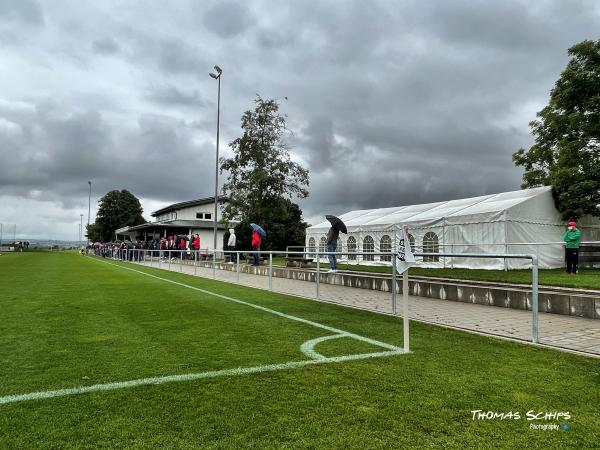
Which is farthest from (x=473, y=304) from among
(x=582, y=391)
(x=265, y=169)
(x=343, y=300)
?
(x=265, y=169)

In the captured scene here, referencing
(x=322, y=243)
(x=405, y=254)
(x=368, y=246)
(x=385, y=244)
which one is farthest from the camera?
(x=322, y=243)

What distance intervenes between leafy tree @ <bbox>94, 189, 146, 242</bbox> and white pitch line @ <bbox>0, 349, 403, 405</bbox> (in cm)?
9305

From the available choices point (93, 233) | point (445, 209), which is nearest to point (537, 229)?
point (445, 209)

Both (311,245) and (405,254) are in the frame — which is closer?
(405,254)

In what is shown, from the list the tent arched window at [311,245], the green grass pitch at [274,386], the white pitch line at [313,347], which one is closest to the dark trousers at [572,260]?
the green grass pitch at [274,386]

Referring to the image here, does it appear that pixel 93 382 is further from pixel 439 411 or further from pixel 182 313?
pixel 182 313

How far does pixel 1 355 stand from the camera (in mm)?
4617

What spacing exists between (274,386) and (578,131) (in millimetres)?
23722

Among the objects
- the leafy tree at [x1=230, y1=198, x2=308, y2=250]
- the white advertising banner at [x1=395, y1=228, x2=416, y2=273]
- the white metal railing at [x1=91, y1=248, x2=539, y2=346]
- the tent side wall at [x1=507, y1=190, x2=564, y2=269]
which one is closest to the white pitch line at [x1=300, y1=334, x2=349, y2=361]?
the white metal railing at [x1=91, y1=248, x2=539, y2=346]

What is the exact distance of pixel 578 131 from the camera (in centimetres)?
2181

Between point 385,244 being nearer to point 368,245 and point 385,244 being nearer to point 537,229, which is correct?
point 368,245

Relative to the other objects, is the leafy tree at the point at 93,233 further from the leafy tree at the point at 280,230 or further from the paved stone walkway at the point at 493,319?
the paved stone walkway at the point at 493,319

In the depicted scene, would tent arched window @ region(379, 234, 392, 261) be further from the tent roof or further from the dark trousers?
the dark trousers

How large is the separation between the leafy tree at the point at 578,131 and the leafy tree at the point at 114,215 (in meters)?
83.6
